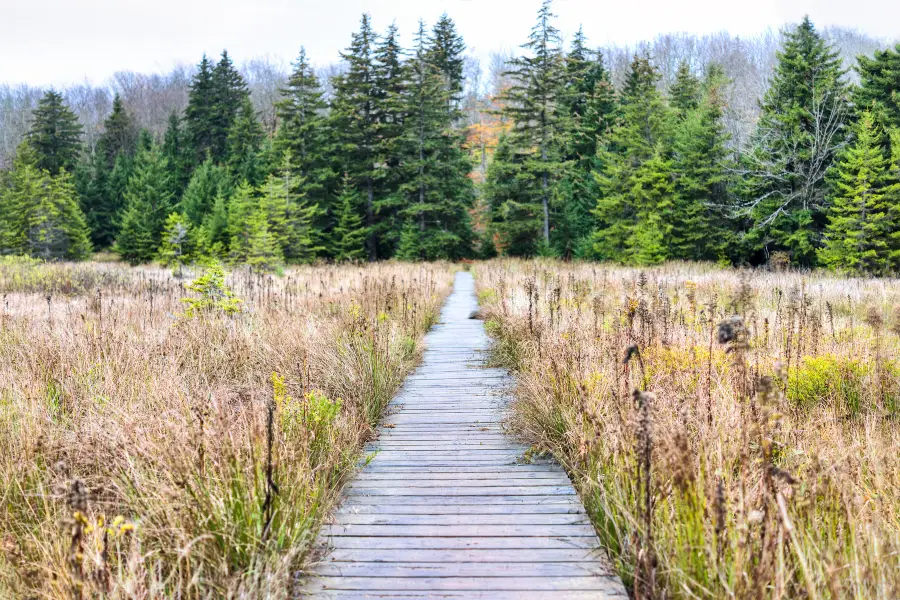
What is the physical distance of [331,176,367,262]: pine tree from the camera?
3148cm

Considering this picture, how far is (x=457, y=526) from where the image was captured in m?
2.95

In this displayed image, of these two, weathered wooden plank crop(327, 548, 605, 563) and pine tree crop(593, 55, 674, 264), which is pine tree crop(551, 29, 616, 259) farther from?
weathered wooden plank crop(327, 548, 605, 563)

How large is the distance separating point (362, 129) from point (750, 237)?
69.1 ft

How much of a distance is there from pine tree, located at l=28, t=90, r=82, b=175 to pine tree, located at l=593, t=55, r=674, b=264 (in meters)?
41.1

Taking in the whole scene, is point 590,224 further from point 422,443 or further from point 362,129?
point 422,443

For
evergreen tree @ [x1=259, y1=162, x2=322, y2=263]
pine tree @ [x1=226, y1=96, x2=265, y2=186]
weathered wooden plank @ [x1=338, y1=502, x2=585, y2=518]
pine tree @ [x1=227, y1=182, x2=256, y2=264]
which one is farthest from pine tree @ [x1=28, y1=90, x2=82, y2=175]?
weathered wooden plank @ [x1=338, y1=502, x2=585, y2=518]

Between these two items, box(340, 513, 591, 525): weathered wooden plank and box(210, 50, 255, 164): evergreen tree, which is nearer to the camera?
box(340, 513, 591, 525): weathered wooden plank

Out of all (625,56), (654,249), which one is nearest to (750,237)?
(654,249)

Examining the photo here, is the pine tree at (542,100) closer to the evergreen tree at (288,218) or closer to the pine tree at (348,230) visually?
the pine tree at (348,230)

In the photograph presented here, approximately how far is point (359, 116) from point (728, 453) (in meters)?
31.9

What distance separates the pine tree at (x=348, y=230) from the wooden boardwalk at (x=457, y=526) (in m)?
27.6

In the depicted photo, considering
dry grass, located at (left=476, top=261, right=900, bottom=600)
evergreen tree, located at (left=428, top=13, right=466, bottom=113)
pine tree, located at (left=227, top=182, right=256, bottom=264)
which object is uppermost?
evergreen tree, located at (left=428, top=13, right=466, bottom=113)

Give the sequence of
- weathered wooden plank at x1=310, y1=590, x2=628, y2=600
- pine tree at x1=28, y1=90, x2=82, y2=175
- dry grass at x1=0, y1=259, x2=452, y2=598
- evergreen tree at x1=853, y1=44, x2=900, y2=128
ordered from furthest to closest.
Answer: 1. pine tree at x1=28, y1=90, x2=82, y2=175
2. evergreen tree at x1=853, y1=44, x2=900, y2=128
3. weathered wooden plank at x1=310, y1=590, x2=628, y2=600
4. dry grass at x1=0, y1=259, x2=452, y2=598

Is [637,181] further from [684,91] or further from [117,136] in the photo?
[117,136]
